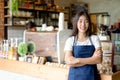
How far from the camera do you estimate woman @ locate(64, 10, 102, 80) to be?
1841mm

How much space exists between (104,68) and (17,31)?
585 cm

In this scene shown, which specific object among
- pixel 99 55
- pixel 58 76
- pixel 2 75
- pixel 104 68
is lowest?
pixel 2 75

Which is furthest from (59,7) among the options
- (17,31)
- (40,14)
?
(17,31)

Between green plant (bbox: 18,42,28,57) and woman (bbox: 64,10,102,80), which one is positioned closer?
woman (bbox: 64,10,102,80)

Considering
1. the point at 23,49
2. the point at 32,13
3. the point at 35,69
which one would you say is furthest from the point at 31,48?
the point at 32,13

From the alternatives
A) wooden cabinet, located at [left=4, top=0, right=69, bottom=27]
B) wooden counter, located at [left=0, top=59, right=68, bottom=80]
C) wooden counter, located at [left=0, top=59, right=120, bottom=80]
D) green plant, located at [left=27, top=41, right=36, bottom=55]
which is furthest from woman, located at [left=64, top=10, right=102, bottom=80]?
wooden cabinet, located at [left=4, top=0, right=69, bottom=27]

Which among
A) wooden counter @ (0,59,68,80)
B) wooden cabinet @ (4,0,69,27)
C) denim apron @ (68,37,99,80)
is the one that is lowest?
wooden counter @ (0,59,68,80)

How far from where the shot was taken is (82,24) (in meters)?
1.90

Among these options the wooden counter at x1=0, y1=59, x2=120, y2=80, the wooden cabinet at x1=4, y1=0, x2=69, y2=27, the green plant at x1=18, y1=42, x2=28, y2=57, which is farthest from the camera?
the wooden cabinet at x1=4, y1=0, x2=69, y2=27

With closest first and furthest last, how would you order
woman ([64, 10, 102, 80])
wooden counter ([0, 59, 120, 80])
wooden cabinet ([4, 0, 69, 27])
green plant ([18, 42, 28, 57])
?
woman ([64, 10, 102, 80]), wooden counter ([0, 59, 120, 80]), green plant ([18, 42, 28, 57]), wooden cabinet ([4, 0, 69, 27])

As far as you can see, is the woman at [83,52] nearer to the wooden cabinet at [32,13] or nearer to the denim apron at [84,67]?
the denim apron at [84,67]

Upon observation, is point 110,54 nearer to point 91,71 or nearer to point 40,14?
point 91,71

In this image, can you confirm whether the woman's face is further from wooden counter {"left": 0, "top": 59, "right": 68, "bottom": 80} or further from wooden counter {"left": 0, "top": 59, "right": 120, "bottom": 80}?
wooden counter {"left": 0, "top": 59, "right": 68, "bottom": 80}

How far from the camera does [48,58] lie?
2.80m
